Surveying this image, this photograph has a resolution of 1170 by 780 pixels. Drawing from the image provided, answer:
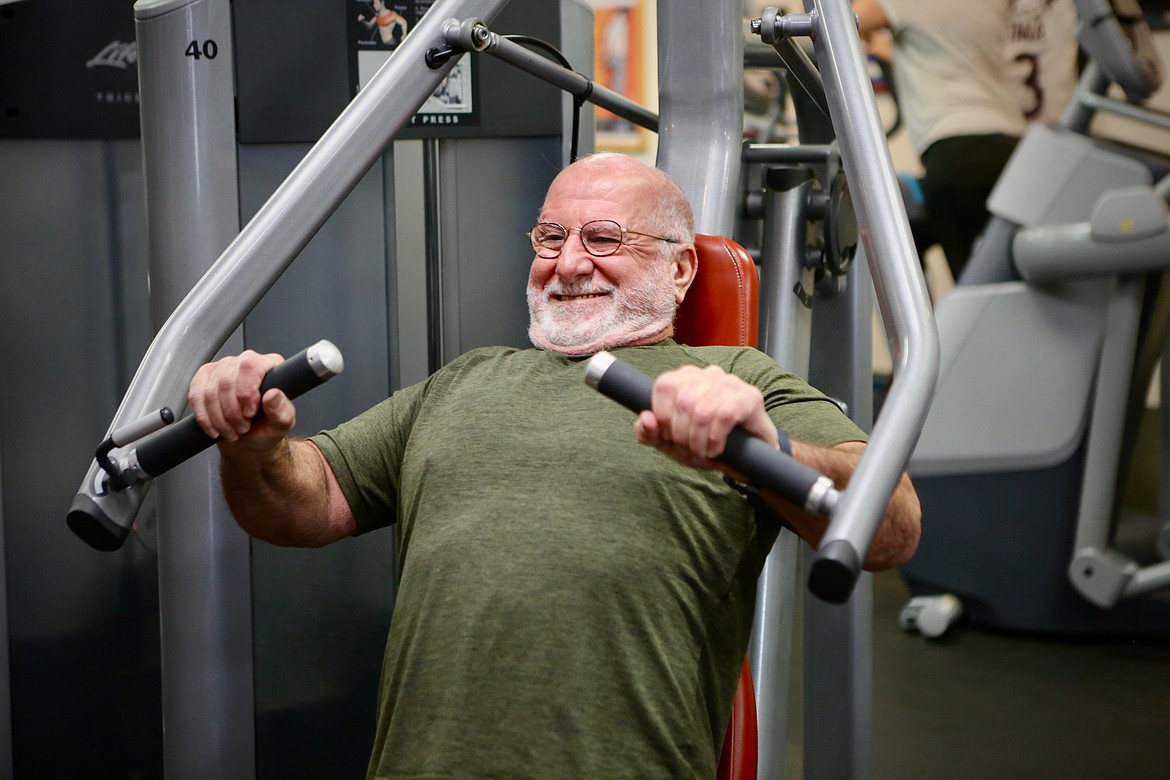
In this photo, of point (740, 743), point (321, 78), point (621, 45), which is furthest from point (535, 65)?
point (621, 45)

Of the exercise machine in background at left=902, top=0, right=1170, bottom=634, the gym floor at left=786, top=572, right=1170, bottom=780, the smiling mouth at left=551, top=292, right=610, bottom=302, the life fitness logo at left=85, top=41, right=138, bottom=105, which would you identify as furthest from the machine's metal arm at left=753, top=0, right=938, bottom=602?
the exercise machine in background at left=902, top=0, right=1170, bottom=634

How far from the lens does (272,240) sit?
4.49 feet

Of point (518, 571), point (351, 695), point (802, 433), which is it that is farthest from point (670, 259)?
point (351, 695)

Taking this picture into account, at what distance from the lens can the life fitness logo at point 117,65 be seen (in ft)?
6.84

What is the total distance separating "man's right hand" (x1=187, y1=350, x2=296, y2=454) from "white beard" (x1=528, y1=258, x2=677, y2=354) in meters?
0.49

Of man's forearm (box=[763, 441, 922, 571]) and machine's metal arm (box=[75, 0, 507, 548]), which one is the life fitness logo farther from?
man's forearm (box=[763, 441, 922, 571])

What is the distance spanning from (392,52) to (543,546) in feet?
3.35

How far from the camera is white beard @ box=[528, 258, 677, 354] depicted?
5.25ft

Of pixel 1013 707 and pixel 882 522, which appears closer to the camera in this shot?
pixel 882 522

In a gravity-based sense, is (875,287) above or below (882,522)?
above

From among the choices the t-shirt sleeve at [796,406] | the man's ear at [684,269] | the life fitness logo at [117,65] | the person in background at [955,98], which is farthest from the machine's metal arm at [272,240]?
the person in background at [955,98]

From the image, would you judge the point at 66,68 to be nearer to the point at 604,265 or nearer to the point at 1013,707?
the point at 604,265

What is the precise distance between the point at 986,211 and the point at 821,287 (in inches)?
111

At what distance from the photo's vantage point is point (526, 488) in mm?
1393
